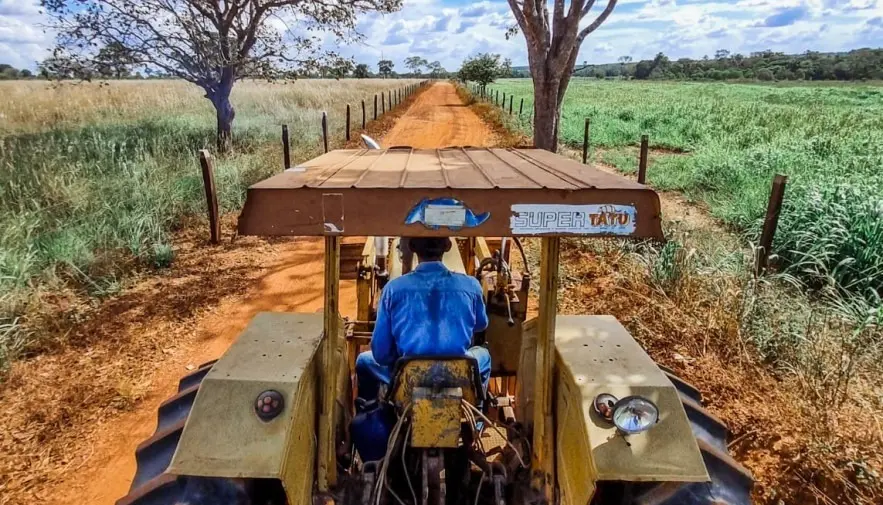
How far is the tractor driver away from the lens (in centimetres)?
230

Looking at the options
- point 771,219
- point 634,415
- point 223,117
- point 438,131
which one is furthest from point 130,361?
point 438,131

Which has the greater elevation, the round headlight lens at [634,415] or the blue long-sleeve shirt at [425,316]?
the blue long-sleeve shirt at [425,316]

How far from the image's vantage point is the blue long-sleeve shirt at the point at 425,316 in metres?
2.30

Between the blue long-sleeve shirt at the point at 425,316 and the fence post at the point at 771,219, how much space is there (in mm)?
3817

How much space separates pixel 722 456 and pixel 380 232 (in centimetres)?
161

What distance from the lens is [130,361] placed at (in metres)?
4.71

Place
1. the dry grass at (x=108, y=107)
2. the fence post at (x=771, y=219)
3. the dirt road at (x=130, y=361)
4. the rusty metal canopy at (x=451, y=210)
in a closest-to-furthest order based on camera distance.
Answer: the rusty metal canopy at (x=451, y=210) → the dirt road at (x=130, y=361) → the fence post at (x=771, y=219) → the dry grass at (x=108, y=107)

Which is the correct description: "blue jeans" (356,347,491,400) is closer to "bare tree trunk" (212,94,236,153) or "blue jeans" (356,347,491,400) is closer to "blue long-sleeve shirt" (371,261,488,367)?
"blue long-sleeve shirt" (371,261,488,367)

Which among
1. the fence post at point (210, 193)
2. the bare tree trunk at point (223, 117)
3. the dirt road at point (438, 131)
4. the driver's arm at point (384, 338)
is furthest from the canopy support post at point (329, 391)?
the dirt road at point (438, 131)

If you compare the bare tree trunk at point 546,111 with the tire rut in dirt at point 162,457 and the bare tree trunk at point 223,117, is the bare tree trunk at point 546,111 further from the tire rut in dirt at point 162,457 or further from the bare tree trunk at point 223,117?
the tire rut in dirt at point 162,457

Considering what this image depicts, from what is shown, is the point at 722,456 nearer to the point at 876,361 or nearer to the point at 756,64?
the point at 876,361

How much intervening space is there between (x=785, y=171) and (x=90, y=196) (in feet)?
33.4

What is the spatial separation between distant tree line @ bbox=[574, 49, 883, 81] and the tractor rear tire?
68089mm

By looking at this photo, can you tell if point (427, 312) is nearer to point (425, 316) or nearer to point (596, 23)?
point (425, 316)
